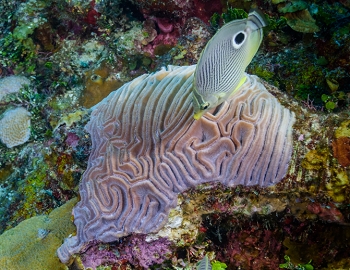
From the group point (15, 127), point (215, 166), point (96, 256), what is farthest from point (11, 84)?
point (215, 166)

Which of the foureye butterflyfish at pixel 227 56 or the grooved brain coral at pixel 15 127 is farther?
the grooved brain coral at pixel 15 127

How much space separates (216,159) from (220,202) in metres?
0.45

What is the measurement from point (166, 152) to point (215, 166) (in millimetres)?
538

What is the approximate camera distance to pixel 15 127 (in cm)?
603

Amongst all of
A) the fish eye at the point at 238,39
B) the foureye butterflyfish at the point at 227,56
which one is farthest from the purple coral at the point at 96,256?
the fish eye at the point at 238,39

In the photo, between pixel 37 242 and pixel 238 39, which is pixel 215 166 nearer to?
pixel 238 39

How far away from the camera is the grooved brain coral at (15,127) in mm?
5996

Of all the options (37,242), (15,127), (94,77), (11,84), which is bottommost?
(37,242)

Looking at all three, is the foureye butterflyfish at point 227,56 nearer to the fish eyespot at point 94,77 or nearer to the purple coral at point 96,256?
the purple coral at point 96,256

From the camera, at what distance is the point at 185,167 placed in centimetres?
282

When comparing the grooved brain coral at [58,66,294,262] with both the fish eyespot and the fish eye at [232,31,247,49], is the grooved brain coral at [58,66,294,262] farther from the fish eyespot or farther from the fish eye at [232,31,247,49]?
the fish eyespot

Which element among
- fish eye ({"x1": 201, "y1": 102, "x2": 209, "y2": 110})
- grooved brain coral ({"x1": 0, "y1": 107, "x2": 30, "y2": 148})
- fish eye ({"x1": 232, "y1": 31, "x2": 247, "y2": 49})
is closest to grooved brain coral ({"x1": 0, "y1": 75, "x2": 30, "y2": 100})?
grooved brain coral ({"x1": 0, "y1": 107, "x2": 30, "y2": 148})

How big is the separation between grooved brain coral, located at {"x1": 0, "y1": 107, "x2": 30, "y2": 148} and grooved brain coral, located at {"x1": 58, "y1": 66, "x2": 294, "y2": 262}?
347 centimetres

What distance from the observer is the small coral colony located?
8.10 feet
